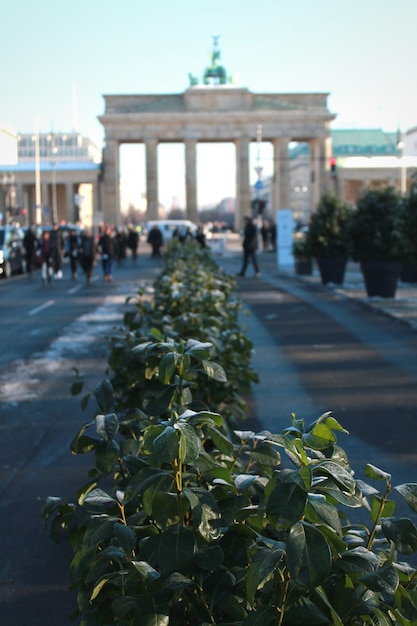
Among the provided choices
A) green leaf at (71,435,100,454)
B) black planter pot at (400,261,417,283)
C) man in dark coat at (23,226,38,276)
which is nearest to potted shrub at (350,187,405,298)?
black planter pot at (400,261,417,283)

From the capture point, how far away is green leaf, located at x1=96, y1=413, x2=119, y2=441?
10.7 feet

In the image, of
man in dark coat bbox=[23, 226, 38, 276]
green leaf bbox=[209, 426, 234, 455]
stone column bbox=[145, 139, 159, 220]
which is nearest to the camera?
green leaf bbox=[209, 426, 234, 455]

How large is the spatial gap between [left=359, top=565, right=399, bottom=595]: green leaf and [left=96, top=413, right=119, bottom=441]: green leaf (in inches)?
48.3

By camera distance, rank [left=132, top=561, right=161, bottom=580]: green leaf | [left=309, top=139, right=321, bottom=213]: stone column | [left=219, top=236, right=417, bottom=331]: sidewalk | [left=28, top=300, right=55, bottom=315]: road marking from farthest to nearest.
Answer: [left=309, top=139, right=321, bottom=213]: stone column, [left=28, top=300, right=55, bottom=315]: road marking, [left=219, top=236, right=417, bottom=331]: sidewalk, [left=132, top=561, right=161, bottom=580]: green leaf

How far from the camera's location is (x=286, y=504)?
2312 millimetres

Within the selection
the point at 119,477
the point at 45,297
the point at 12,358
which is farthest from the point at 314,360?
the point at 45,297

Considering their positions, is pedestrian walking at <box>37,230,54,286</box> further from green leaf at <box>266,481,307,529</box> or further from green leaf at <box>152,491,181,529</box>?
green leaf at <box>266,481,307,529</box>

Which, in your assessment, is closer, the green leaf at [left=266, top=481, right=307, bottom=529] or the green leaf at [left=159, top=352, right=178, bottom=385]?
the green leaf at [left=266, top=481, right=307, bottom=529]

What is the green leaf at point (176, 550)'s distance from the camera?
2.47 metres

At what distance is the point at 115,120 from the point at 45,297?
7038 centimetres

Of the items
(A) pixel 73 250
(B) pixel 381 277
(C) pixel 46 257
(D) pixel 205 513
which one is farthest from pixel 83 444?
(A) pixel 73 250

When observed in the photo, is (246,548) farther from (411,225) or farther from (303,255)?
(303,255)

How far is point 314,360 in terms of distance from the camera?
42.1 ft

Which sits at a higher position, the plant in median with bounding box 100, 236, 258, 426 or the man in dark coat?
the man in dark coat
